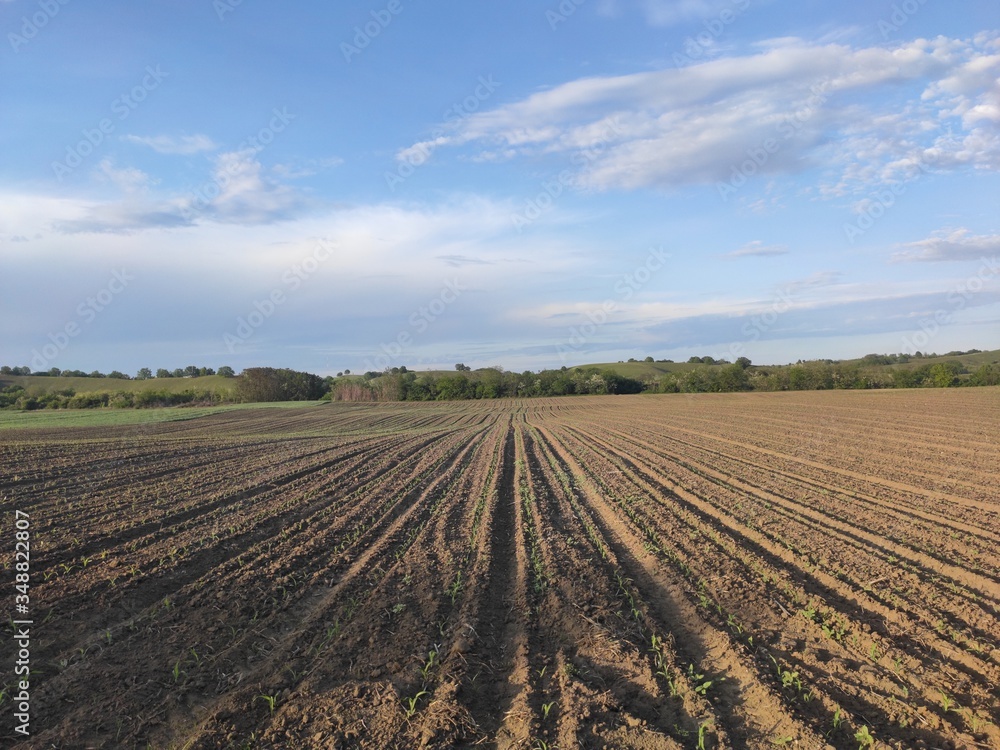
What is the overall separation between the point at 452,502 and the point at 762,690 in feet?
24.6

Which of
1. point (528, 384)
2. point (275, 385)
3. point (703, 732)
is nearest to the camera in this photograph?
point (703, 732)

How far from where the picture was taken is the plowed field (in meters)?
3.87

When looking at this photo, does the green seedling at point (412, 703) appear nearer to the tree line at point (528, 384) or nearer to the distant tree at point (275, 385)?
the tree line at point (528, 384)

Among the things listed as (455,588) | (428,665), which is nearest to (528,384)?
(455,588)

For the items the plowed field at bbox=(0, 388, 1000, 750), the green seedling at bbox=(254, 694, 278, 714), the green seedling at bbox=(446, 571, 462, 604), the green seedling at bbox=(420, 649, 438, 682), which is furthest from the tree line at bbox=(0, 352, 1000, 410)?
the green seedling at bbox=(254, 694, 278, 714)

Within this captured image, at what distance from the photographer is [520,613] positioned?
572 cm

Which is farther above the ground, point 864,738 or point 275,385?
point 275,385

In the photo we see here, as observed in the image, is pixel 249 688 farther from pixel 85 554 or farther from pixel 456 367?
pixel 456 367

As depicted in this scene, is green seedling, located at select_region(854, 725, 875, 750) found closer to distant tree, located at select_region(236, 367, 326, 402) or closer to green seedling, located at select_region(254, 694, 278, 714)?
green seedling, located at select_region(254, 694, 278, 714)

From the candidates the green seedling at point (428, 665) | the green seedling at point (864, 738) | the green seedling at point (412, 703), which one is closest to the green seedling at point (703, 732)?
the green seedling at point (864, 738)

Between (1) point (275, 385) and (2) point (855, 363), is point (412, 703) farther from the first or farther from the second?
(1) point (275, 385)

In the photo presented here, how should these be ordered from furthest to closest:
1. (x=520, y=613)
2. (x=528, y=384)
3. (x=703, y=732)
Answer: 1. (x=528, y=384)
2. (x=520, y=613)
3. (x=703, y=732)

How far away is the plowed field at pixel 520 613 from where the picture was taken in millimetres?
3869

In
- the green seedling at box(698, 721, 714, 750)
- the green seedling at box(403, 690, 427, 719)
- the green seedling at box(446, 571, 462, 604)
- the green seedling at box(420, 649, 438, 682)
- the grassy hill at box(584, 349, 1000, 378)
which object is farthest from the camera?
the grassy hill at box(584, 349, 1000, 378)
